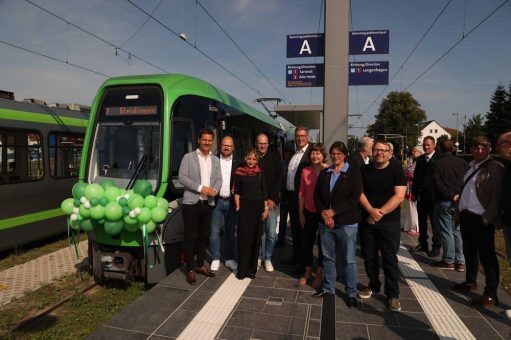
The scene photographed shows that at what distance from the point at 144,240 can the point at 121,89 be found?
7.42 feet

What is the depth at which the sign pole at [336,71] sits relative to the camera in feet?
26.3

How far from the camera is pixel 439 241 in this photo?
239 inches

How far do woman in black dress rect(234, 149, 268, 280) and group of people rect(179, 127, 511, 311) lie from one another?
0.01 m

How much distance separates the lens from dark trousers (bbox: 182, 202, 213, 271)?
4.85m

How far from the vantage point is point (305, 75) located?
8852mm

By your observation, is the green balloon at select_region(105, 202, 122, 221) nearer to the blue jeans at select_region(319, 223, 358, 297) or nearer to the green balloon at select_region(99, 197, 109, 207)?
the green balloon at select_region(99, 197, 109, 207)

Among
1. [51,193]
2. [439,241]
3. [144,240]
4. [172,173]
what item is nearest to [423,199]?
[439,241]

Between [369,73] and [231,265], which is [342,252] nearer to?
[231,265]

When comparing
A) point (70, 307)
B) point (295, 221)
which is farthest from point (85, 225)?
point (295, 221)

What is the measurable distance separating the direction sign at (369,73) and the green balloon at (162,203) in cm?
558

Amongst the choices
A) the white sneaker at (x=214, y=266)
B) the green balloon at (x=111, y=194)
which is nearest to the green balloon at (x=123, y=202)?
the green balloon at (x=111, y=194)

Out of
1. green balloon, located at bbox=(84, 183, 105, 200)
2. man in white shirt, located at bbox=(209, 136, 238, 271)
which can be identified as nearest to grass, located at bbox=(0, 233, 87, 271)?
green balloon, located at bbox=(84, 183, 105, 200)

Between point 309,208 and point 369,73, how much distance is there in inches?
198

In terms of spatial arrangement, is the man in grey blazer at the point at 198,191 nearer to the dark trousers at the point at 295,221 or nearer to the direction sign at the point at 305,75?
the dark trousers at the point at 295,221
